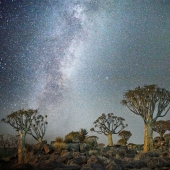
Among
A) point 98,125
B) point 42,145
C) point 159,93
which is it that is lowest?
point 42,145

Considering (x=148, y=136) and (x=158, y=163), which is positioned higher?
(x=148, y=136)

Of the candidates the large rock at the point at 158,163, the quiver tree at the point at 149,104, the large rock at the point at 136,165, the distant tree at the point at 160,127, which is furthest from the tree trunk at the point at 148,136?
the distant tree at the point at 160,127

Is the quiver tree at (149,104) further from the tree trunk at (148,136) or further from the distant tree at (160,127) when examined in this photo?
the distant tree at (160,127)

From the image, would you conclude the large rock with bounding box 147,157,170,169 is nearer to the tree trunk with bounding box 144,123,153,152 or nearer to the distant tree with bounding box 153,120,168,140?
the tree trunk with bounding box 144,123,153,152

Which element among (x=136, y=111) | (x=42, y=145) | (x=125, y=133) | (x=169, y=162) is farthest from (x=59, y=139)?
(x=125, y=133)

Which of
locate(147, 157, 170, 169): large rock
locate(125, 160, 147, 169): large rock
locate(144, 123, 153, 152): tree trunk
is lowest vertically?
locate(125, 160, 147, 169): large rock

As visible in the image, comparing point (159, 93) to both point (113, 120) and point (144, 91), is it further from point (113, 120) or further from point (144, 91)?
point (113, 120)

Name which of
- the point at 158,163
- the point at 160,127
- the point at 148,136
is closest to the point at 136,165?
the point at 158,163

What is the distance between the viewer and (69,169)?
6.26 metres

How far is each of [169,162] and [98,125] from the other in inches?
838

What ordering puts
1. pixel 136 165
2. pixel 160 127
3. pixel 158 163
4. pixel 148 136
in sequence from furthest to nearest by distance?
1. pixel 160 127
2. pixel 148 136
3. pixel 136 165
4. pixel 158 163

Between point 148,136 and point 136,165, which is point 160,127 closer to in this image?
point 148,136

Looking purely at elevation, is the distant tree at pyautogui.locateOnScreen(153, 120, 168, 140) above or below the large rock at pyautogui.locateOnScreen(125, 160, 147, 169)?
above

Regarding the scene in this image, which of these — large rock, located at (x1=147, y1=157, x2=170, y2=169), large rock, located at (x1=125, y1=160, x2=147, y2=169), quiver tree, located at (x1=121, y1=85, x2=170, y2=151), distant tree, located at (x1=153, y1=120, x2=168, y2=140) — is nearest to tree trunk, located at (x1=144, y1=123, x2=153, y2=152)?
quiver tree, located at (x1=121, y1=85, x2=170, y2=151)
